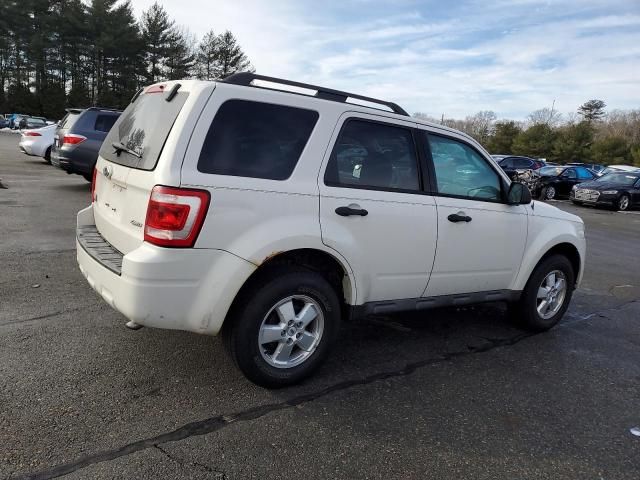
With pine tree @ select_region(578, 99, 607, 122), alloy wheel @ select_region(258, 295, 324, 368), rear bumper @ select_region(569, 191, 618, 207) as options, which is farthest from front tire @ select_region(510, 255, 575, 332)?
pine tree @ select_region(578, 99, 607, 122)

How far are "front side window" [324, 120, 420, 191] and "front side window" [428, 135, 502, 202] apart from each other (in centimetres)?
27

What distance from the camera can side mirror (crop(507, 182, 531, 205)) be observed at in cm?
439

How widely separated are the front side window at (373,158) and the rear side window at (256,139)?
11.1 inches

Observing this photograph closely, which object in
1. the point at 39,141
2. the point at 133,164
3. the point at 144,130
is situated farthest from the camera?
the point at 39,141

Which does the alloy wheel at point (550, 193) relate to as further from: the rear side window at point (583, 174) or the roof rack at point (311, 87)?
the roof rack at point (311, 87)

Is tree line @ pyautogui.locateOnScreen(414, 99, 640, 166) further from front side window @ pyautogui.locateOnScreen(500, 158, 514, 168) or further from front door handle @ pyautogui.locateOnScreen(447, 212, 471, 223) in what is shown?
front door handle @ pyautogui.locateOnScreen(447, 212, 471, 223)

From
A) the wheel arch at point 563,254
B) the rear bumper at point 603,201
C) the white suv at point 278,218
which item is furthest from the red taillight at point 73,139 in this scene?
the rear bumper at point 603,201

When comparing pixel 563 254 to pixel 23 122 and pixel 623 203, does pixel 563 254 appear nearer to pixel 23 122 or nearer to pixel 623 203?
pixel 623 203

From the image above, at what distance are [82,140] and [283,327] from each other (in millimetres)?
9841

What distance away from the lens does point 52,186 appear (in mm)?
12312

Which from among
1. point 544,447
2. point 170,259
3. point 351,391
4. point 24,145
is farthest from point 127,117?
point 24,145

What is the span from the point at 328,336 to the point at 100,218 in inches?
74.2

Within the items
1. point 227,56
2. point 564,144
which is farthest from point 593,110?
point 227,56

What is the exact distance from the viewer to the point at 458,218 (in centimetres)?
398
